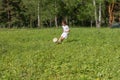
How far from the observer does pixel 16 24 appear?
84.1 metres

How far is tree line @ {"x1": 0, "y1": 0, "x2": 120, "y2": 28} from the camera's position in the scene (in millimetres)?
75188

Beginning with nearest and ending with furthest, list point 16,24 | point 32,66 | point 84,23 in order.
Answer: point 32,66, point 16,24, point 84,23

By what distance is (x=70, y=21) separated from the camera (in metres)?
88.6

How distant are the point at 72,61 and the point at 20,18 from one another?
7053cm

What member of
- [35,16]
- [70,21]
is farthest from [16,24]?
[70,21]

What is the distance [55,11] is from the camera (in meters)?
75.6

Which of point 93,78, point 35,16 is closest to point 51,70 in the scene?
point 93,78

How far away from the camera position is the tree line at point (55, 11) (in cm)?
7519

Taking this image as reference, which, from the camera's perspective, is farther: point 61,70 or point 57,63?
point 57,63

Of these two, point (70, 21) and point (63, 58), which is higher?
point (63, 58)

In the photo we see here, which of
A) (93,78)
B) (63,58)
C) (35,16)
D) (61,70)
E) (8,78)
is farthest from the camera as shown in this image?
(35,16)

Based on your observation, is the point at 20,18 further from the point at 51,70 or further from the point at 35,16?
the point at 51,70

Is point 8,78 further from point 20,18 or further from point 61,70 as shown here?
point 20,18

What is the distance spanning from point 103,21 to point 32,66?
246ft
